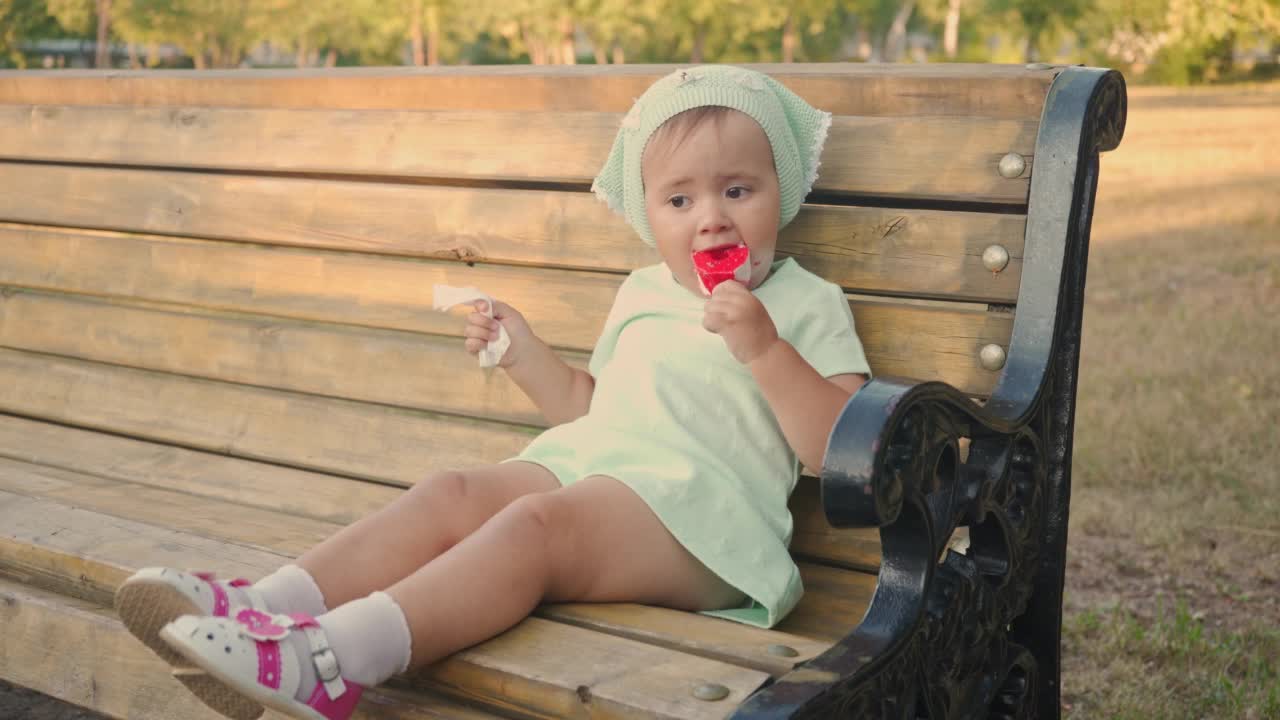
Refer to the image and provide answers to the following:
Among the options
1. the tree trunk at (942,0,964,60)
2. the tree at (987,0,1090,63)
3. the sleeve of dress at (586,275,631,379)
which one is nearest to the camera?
the sleeve of dress at (586,275,631,379)

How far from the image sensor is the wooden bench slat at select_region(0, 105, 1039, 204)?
2367 millimetres

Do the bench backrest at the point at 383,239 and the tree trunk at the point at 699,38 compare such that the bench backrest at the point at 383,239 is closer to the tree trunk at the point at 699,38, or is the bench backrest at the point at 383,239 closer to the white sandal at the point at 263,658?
the white sandal at the point at 263,658

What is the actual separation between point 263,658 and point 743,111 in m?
1.08

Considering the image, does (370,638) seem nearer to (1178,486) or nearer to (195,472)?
(195,472)

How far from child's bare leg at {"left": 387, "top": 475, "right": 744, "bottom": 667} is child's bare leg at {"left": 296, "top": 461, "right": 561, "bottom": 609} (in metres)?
0.17

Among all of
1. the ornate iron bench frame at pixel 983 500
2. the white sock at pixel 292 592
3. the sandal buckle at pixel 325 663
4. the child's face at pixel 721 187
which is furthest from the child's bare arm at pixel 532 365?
the sandal buckle at pixel 325 663

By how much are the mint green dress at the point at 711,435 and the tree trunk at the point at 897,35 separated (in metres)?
55.7

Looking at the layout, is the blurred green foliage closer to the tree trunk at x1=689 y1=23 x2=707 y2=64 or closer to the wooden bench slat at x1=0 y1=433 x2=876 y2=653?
the tree trunk at x1=689 y1=23 x2=707 y2=64

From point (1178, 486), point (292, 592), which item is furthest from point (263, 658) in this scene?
point (1178, 486)

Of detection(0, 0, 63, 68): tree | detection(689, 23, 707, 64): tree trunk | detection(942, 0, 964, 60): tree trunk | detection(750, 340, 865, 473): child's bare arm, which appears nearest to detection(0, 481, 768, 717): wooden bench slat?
detection(750, 340, 865, 473): child's bare arm

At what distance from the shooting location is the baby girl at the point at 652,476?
1.85 metres

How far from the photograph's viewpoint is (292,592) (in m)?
2.00

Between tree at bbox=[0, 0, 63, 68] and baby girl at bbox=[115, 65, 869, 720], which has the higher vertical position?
tree at bbox=[0, 0, 63, 68]

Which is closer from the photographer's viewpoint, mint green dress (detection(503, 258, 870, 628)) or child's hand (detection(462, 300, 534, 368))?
mint green dress (detection(503, 258, 870, 628))
